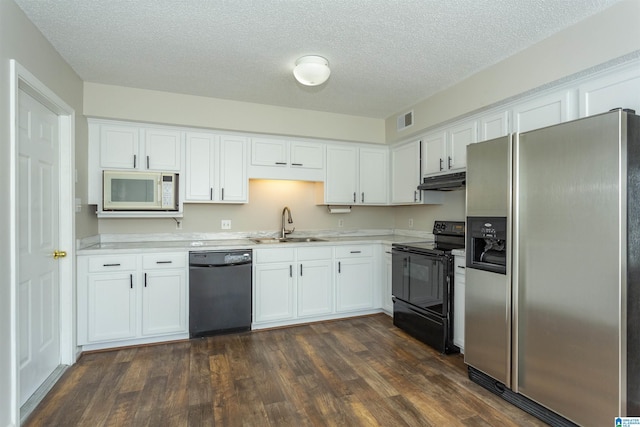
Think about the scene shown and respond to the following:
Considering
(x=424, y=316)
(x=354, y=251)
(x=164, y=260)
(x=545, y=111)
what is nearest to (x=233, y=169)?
(x=164, y=260)

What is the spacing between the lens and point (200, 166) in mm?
3504

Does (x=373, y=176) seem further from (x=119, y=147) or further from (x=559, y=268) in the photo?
(x=119, y=147)

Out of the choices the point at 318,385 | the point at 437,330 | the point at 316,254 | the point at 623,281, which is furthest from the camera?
the point at 316,254

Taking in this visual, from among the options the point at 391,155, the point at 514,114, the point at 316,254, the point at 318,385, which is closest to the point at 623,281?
the point at 514,114

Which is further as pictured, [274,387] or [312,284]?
[312,284]

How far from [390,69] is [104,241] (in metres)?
3.30

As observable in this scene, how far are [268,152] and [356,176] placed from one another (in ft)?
3.79

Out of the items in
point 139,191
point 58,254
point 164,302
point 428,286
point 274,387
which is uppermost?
point 139,191

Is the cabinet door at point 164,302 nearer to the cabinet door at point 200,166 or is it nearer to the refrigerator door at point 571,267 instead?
the cabinet door at point 200,166

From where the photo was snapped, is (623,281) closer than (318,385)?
Yes

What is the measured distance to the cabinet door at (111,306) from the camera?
2.88 meters

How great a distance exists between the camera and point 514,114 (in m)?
2.64

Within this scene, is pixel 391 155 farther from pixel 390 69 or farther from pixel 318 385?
pixel 318 385

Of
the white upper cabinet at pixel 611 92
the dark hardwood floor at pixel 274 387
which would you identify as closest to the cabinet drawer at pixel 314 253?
the dark hardwood floor at pixel 274 387
